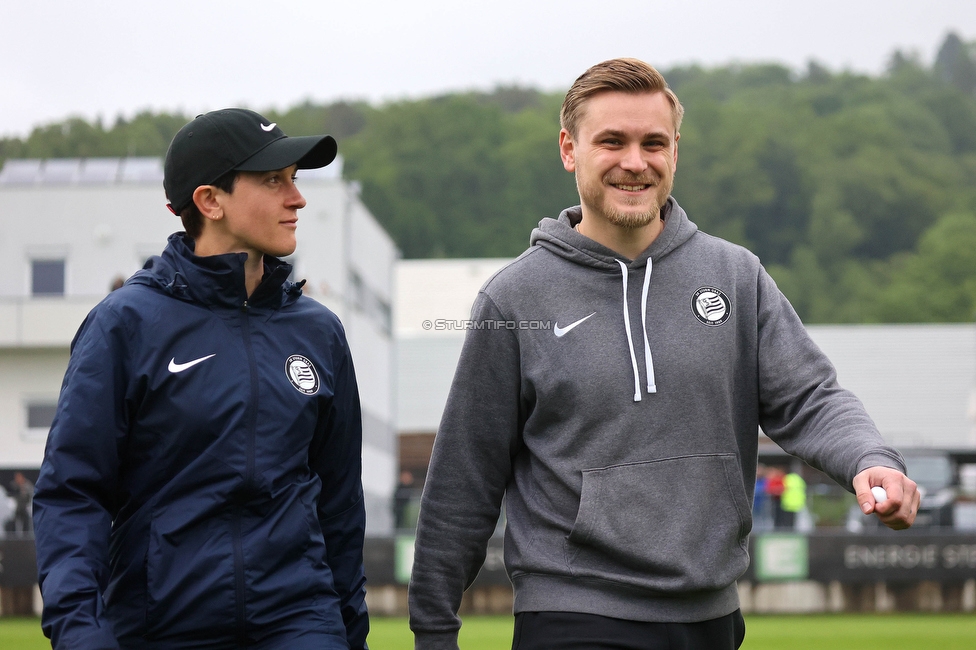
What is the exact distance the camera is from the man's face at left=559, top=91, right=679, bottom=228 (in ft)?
13.0

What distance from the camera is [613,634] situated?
3.67m

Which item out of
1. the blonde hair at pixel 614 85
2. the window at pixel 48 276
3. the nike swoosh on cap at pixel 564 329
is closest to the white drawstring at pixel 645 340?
the nike swoosh on cap at pixel 564 329

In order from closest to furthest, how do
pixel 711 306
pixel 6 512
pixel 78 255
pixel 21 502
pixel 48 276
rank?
pixel 711 306 < pixel 21 502 < pixel 6 512 < pixel 78 255 < pixel 48 276

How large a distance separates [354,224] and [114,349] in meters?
36.2

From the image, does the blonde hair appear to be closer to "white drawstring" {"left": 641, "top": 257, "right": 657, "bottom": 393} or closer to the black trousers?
"white drawstring" {"left": 641, "top": 257, "right": 657, "bottom": 393}

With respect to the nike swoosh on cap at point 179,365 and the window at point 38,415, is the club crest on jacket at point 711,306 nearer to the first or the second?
the nike swoosh on cap at point 179,365

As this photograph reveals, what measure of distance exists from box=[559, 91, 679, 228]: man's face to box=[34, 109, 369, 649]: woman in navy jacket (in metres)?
0.89

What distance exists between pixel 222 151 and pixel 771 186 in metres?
107

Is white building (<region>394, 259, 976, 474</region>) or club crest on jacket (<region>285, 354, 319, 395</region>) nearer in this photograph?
club crest on jacket (<region>285, 354, 319, 395</region>)

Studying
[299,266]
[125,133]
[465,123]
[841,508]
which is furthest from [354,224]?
[465,123]

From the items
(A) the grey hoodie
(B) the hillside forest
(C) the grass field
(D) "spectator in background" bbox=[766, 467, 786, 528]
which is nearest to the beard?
(A) the grey hoodie

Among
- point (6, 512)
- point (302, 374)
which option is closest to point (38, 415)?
point (6, 512)

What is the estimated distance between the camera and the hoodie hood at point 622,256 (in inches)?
Answer: 154

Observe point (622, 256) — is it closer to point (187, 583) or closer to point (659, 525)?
point (659, 525)
